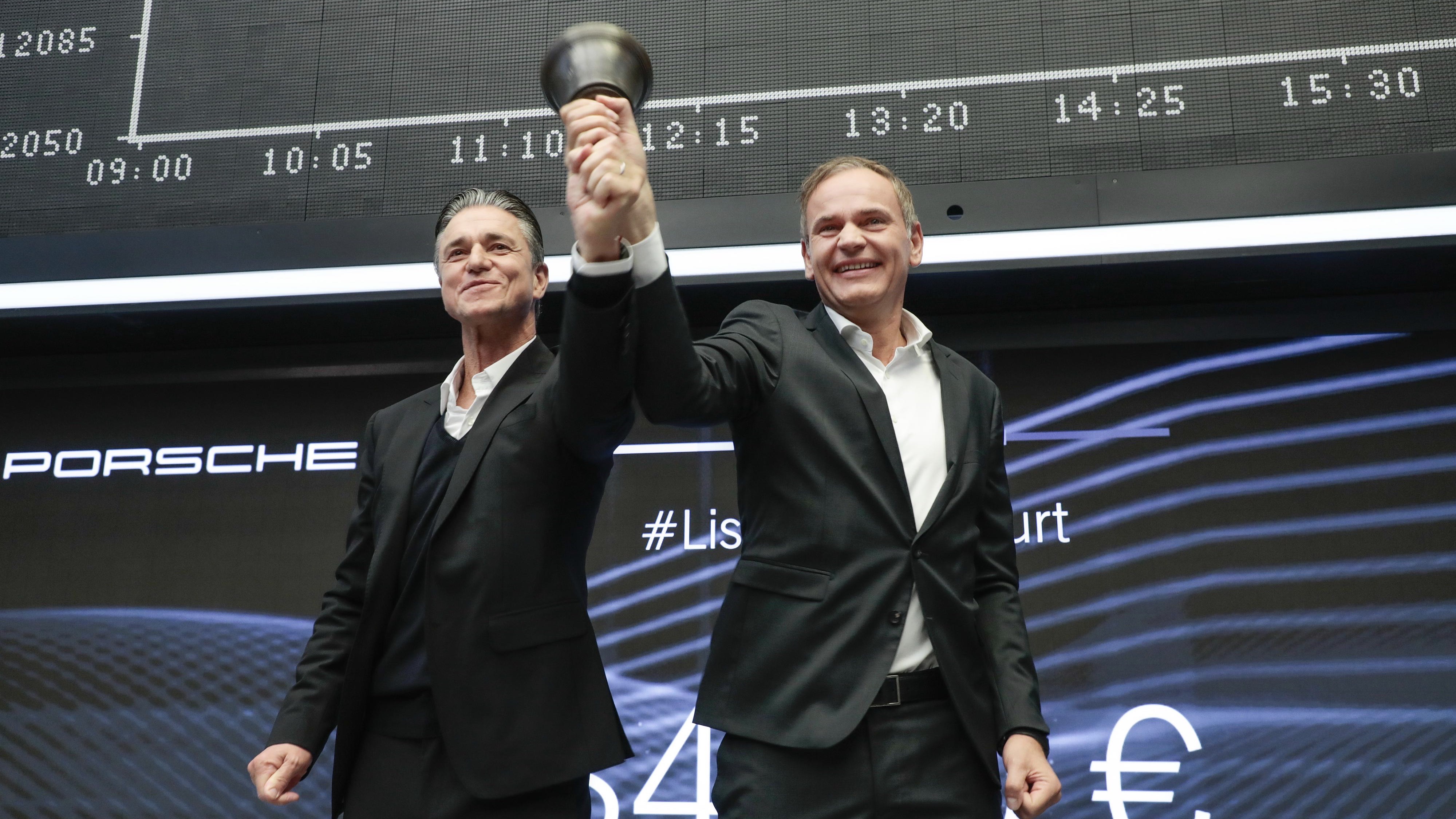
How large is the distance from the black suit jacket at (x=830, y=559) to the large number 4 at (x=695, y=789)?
57.5 inches

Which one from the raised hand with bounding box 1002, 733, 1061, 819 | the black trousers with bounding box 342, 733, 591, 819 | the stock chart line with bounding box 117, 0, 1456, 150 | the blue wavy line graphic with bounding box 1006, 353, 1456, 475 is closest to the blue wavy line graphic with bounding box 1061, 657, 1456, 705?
the blue wavy line graphic with bounding box 1006, 353, 1456, 475

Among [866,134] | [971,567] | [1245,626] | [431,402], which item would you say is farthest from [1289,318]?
[431,402]

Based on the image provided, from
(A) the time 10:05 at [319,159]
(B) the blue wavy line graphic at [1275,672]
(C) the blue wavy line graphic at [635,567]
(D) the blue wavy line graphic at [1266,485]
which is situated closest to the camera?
(A) the time 10:05 at [319,159]

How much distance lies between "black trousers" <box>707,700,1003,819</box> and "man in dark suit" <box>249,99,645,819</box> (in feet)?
0.75

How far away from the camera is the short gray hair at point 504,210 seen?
1573 millimetres

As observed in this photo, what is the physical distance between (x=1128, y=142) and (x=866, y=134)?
0.49m

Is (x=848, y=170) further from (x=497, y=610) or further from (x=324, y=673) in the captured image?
(x=324, y=673)

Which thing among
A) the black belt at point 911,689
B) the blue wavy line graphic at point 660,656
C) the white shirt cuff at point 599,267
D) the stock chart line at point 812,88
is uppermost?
the stock chart line at point 812,88

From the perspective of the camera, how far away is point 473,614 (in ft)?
4.25

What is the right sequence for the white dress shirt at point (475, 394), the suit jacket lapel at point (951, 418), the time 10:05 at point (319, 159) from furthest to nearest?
the time 10:05 at point (319, 159) → the white dress shirt at point (475, 394) → the suit jacket lapel at point (951, 418)

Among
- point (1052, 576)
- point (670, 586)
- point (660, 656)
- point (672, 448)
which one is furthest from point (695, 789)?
point (1052, 576)

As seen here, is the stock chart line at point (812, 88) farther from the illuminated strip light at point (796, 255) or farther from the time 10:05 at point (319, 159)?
the illuminated strip light at point (796, 255)

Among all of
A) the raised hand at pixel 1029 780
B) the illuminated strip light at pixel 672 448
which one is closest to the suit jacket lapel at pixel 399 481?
the raised hand at pixel 1029 780

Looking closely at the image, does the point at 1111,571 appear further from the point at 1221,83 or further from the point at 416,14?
the point at 416,14
